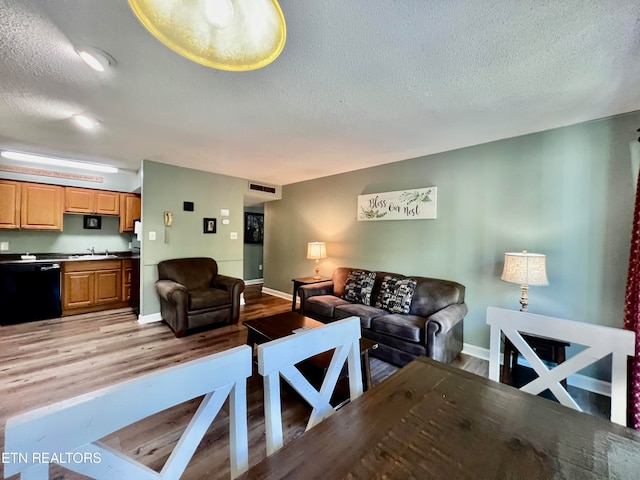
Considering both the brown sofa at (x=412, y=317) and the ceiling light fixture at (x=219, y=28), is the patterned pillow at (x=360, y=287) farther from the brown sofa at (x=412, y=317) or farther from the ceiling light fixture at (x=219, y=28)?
the ceiling light fixture at (x=219, y=28)

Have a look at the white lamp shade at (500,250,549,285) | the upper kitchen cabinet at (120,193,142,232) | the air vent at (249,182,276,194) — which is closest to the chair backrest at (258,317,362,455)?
the white lamp shade at (500,250,549,285)

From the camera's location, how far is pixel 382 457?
67 cm

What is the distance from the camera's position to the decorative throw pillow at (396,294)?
2.97 m

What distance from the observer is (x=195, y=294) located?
342cm

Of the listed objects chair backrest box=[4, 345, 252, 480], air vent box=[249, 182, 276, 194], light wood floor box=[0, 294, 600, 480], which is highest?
air vent box=[249, 182, 276, 194]

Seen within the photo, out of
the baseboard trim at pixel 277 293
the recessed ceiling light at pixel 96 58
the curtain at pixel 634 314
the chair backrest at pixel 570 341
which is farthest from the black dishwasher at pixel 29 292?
the curtain at pixel 634 314

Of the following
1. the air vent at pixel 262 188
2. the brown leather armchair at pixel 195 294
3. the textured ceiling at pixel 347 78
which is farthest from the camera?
the air vent at pixel 262 188

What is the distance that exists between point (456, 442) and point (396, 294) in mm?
2376

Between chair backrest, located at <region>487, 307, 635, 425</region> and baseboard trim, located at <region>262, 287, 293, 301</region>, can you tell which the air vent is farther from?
chair backrest, located at <region>487, 307, 635, 425</region>

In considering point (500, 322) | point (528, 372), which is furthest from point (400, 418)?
point (528, 372)

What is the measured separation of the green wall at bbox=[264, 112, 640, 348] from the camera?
2.20 metres

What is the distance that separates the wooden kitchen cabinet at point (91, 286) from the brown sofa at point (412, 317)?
3140 mm

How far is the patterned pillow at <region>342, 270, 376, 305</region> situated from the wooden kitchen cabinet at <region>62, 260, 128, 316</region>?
3.74 meters

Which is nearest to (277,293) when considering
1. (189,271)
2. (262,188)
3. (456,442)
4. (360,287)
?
(189,271)
